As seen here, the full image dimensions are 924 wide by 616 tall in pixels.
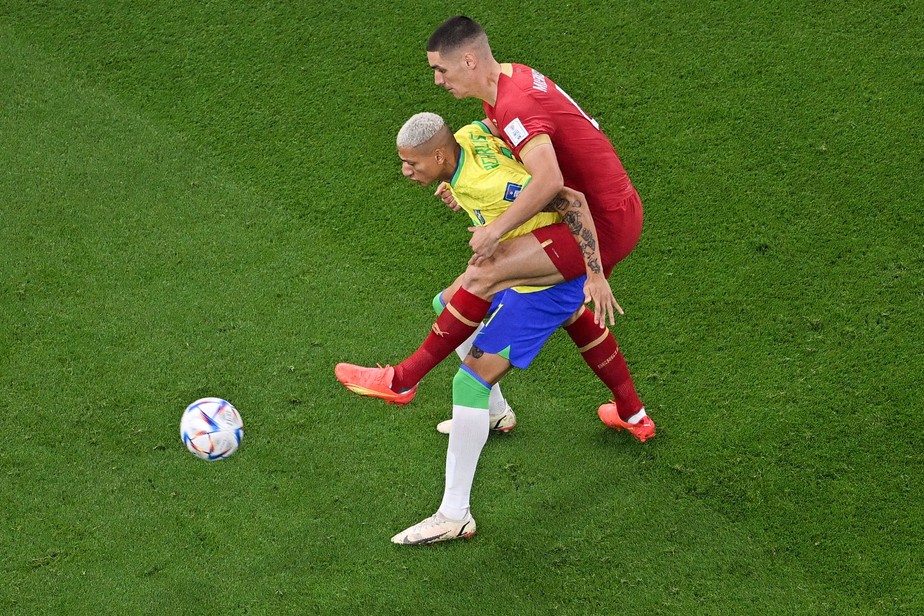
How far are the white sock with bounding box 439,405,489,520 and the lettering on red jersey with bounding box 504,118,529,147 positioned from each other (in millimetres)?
1195

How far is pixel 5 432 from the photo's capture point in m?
5.21

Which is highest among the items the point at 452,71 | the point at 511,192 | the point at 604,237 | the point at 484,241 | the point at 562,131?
the point at 452,71

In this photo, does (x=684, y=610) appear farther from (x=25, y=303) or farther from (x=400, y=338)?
(x=25, y=303)

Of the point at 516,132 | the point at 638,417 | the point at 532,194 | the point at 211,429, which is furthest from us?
the point at 638,417

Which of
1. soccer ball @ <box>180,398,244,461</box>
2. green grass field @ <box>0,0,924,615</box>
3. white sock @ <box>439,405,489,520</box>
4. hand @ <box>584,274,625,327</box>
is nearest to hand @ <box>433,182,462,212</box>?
hand @ <box>584,274,625,327</box>

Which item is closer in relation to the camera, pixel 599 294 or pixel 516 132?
pixel 516 132

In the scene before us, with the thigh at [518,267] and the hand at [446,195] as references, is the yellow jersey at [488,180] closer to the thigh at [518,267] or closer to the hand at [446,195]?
the thigh at [518,267]

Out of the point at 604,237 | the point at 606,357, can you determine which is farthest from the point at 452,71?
the point at 606,357

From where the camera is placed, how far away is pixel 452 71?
4289 millimetres

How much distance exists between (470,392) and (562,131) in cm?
120

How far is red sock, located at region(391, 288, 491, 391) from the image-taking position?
446cm

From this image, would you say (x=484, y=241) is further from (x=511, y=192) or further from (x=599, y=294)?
(x=599, y=294)

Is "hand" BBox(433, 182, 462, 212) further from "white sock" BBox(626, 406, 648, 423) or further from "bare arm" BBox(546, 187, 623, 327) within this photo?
"white sock" BBox(626, 406, 648, 423)

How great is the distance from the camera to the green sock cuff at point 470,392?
14.6 feet
